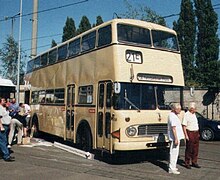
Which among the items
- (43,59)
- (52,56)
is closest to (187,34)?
(43,59)

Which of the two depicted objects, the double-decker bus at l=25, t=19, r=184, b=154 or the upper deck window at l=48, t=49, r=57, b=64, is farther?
the upper deck window at l=48, t=49, r=57, b=64

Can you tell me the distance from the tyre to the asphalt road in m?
4.23

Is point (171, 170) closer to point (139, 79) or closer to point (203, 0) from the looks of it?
point (139, 79)

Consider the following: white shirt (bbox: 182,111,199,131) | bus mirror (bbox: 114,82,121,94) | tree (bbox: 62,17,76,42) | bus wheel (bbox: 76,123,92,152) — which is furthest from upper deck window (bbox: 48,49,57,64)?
tree (bbox: 62,17,76,42)

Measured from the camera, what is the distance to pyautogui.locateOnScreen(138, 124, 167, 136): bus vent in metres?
9.43

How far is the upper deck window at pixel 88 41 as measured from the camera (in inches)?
435

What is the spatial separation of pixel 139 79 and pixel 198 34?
26.7 m

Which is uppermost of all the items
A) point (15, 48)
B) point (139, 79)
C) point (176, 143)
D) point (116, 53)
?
point (15, 48)

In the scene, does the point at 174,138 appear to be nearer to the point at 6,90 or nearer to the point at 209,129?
the point at 209,129

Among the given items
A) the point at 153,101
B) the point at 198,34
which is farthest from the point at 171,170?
the point at 198,34

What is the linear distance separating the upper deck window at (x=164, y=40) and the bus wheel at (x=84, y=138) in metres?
3.51

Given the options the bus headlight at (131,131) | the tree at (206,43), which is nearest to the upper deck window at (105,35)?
the bus headlight at (131,131)

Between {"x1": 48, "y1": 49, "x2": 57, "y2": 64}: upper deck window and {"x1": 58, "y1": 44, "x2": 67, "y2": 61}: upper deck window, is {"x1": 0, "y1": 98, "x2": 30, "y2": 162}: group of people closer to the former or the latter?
{"x1": 48, "y1": 49, "x2": 57, "y2": 64}: upper deck window

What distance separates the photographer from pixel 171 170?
8531 mm
